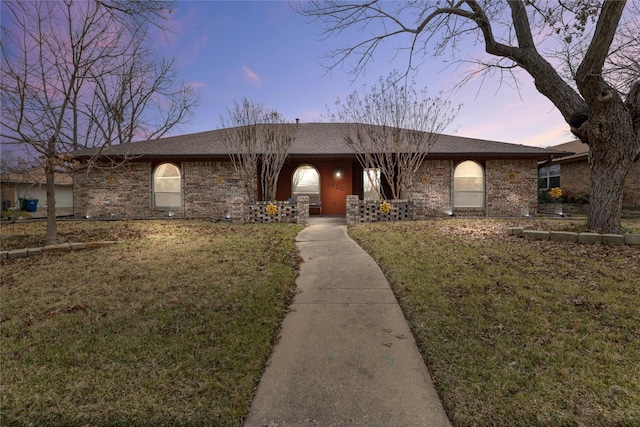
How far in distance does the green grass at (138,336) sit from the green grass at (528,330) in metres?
1.65

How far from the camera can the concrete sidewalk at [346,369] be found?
1937mm

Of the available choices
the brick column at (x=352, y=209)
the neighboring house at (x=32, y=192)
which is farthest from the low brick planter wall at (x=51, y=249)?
the neighboring house at (x=32, y=192)

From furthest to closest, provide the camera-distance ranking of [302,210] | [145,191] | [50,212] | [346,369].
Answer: [145,191]
[302,210]
[50,212]
[346,369]

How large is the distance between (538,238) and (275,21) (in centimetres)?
966

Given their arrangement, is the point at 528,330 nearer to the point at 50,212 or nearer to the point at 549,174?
the point at 50,212

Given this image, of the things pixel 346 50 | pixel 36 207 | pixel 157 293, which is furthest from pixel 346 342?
pixel 36 207

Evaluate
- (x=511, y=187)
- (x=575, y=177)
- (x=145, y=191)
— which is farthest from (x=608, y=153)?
(x=145, y=191)

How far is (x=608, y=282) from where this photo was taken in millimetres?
4000

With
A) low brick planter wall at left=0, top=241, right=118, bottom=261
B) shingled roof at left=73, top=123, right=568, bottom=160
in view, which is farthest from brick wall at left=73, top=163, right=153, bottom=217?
low brick planter wall at left=0, top=241, right=118, bottom=261

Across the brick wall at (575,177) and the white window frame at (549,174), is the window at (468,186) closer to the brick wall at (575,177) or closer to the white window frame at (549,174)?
the brick wall at (575,177)

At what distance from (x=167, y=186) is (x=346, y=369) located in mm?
13257

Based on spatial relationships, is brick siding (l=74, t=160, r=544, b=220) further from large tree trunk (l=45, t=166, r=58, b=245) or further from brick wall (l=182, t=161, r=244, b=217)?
large tree trunk (l=45, t=166, r=58, b=245)

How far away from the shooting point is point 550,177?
62.7 feet

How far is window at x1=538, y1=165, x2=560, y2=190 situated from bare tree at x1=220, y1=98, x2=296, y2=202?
1776cm
